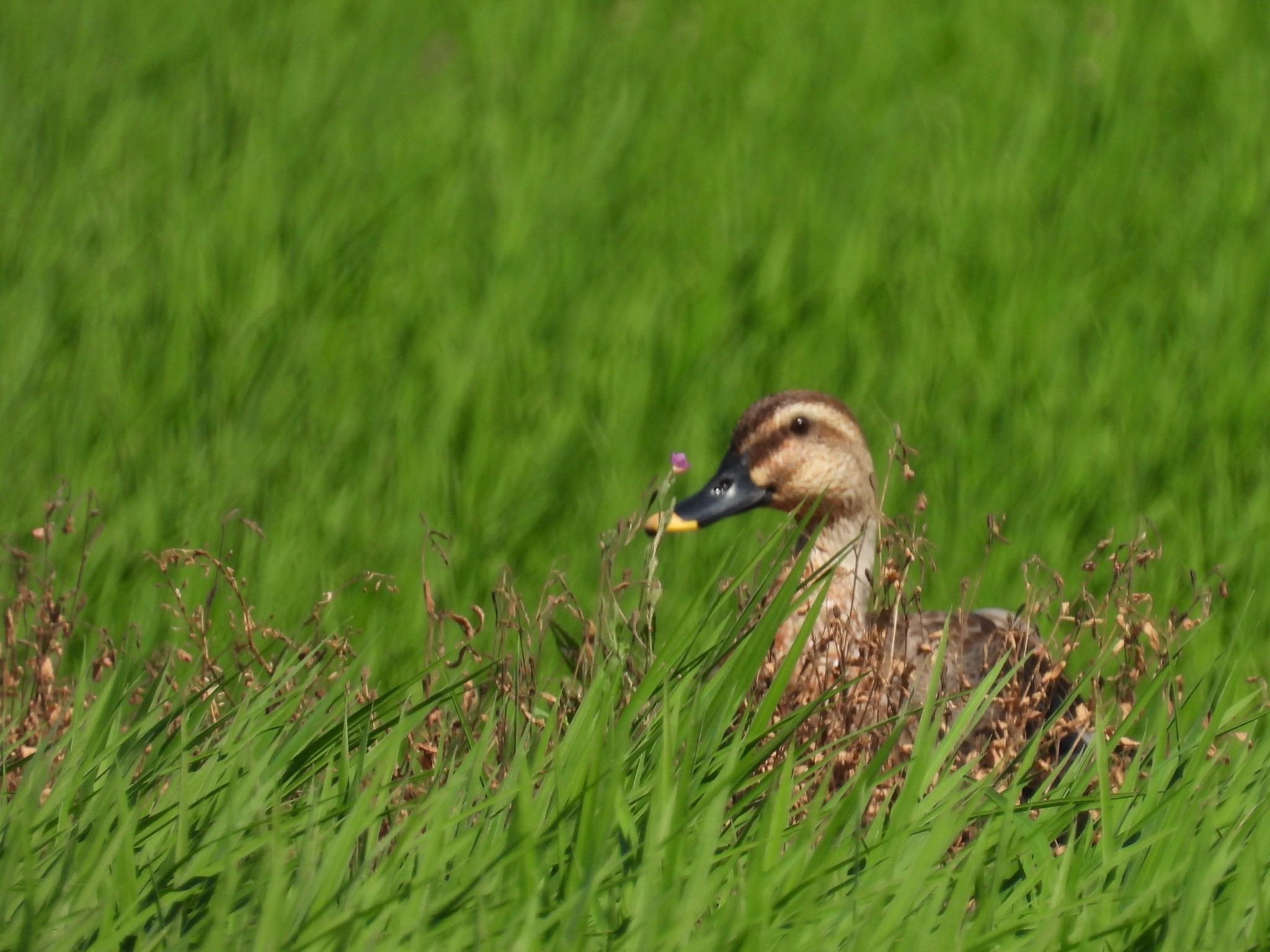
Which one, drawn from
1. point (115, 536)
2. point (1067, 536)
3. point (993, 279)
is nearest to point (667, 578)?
point (1067, 536)

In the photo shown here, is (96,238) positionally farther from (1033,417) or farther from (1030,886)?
(1030,886)

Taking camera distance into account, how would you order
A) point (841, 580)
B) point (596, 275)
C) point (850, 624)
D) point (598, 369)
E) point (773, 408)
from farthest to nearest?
point (596, 275) < point (598, 369) < point (773, 408) < point (841, 580) < point (850, 624)

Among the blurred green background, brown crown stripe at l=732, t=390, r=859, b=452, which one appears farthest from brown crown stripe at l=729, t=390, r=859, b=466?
the blurred green background

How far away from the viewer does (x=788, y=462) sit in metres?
4.19

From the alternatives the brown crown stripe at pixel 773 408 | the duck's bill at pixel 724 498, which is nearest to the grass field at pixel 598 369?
the duck's bill at pixel 724 498

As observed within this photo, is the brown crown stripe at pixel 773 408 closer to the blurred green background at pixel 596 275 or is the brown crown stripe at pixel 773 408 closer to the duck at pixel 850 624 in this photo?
the duck at pixel 850 624

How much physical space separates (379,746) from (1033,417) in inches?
116

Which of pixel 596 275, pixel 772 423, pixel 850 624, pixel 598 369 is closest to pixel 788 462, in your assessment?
pixel 772 423

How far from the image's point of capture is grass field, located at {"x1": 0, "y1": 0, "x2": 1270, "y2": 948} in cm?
229

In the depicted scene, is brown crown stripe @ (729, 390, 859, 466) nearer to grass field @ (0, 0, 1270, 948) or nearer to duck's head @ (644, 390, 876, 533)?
duck's head @ (644, 390, 876, 533)

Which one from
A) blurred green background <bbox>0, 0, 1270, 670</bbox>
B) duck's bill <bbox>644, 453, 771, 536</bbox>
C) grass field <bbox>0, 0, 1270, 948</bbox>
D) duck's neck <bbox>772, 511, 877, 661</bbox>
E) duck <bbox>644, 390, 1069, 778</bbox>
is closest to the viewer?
grass field <bbox>0, 0, 1270, 948</bbox>

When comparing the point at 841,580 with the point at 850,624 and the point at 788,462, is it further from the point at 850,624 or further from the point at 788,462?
the point at 850,624

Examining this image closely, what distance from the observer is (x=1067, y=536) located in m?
4.63

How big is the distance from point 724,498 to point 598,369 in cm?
110
